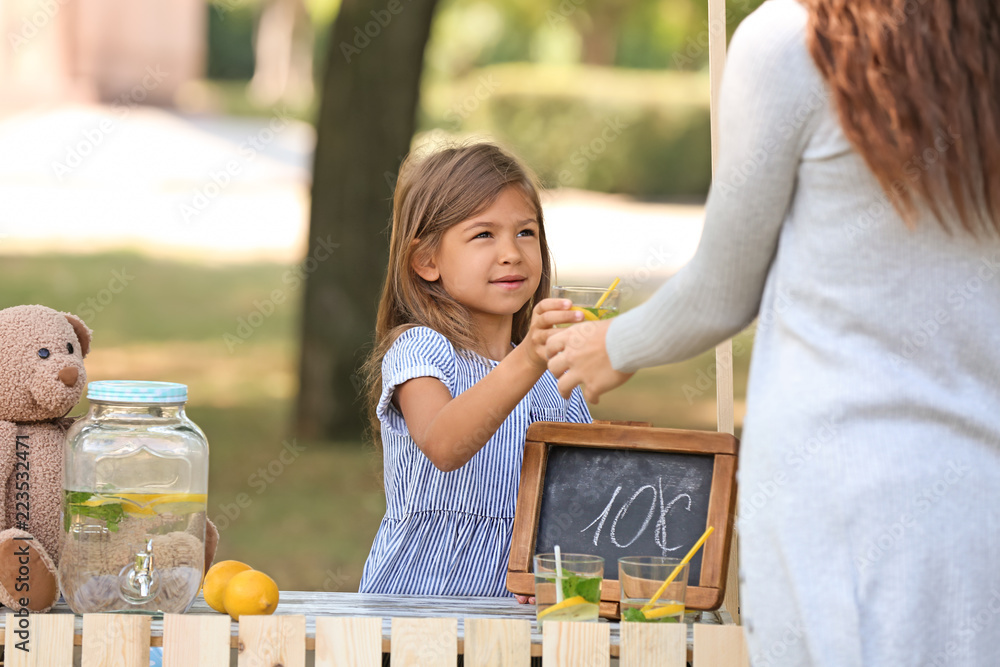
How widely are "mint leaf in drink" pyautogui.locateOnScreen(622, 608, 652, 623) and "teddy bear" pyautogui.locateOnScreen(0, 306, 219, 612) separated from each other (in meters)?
1.07

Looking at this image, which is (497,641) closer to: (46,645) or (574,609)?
(574,609)

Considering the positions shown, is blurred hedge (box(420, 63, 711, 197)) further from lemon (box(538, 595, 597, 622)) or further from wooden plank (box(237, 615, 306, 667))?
wooden plank (box(237, 615, 306, 667))

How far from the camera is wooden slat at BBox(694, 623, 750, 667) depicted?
73.8 inches

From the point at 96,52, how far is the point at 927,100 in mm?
20289

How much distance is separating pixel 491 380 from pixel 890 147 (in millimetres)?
994

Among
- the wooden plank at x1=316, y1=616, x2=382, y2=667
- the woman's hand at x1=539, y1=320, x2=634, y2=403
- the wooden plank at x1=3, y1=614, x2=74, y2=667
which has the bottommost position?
the wooden plank at x1=3, y1=614, x2=74, y2=667

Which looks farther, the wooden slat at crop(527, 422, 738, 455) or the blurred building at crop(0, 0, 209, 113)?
the blurred building at crop(0, 0, 209, 113)

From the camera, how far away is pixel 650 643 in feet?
6.11

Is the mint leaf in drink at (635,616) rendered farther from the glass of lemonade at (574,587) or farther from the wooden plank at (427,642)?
the wooden plank at (427,642)

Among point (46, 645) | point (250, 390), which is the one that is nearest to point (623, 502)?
point (46, 645)

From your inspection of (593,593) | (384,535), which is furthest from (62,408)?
(593,593)

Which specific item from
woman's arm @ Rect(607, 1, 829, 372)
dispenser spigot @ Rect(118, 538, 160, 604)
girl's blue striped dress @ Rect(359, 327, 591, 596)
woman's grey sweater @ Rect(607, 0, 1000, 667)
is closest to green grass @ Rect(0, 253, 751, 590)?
girl's blue striped dress @ Rect(359, 327, 591, 596)

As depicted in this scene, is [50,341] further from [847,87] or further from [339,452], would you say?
[339,452]

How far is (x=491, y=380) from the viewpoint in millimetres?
2145
